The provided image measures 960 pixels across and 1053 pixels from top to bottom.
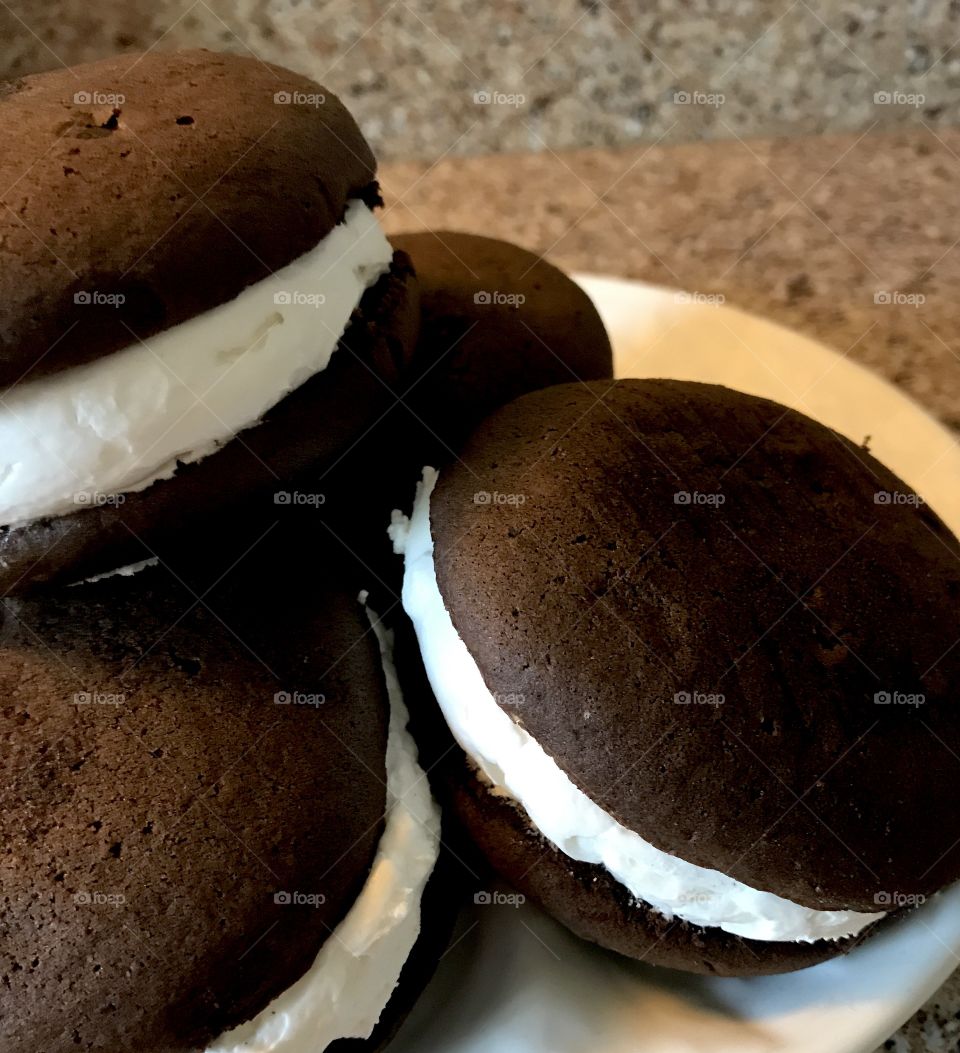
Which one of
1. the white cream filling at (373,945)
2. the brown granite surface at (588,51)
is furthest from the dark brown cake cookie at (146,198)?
the brown granite surface at (588,51)

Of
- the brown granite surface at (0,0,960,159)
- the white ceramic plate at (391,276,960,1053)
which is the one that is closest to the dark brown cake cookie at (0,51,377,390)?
the white ceramic plate at (391,276,960,1053)

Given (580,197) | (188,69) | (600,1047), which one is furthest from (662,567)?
(580,197)

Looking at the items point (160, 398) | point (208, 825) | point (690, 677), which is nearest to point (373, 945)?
point (208, 825)

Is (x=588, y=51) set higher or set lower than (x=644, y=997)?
higher

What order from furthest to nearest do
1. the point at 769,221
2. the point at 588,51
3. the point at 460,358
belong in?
the point at 769,221 → the point at 588,51 → the point at 460,358

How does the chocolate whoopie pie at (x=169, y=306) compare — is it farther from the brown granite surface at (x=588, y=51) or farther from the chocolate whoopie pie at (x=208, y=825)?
the brown granite surface at (x=588, y=51)

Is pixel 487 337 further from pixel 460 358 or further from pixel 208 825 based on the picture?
pixel 208 825

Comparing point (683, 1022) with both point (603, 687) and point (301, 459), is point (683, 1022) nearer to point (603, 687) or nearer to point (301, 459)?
point (603, 687)
